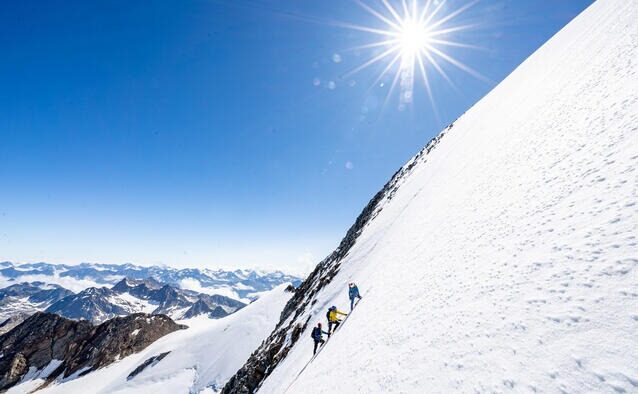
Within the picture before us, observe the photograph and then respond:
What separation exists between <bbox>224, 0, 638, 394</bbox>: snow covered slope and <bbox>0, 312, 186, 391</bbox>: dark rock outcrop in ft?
276

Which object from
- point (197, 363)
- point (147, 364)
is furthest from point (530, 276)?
A: point (147, 364)

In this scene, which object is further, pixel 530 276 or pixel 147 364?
pixel 147 364

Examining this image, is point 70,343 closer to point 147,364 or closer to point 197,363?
point 147,364

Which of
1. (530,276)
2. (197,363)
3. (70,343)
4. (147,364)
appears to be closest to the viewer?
(530,276)

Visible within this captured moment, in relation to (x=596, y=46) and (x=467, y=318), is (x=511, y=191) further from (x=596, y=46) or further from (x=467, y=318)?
(x=596, y=46)

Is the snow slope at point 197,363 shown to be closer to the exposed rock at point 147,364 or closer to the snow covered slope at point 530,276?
the exposed rock at point 147,364

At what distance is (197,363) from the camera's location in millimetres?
50656

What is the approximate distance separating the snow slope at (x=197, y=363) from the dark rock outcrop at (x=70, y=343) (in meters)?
6.88

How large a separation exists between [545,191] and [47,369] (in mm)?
115451

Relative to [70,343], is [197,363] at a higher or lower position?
lower

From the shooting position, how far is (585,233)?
6.44 meters

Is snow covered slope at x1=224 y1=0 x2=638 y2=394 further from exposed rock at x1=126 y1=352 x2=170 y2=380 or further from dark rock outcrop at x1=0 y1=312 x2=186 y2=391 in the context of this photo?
dark rock outcrop at x1=0 y1=312 x2=186 y2=391

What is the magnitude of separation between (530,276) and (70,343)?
11627cm

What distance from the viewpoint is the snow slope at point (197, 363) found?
45.1 metres
